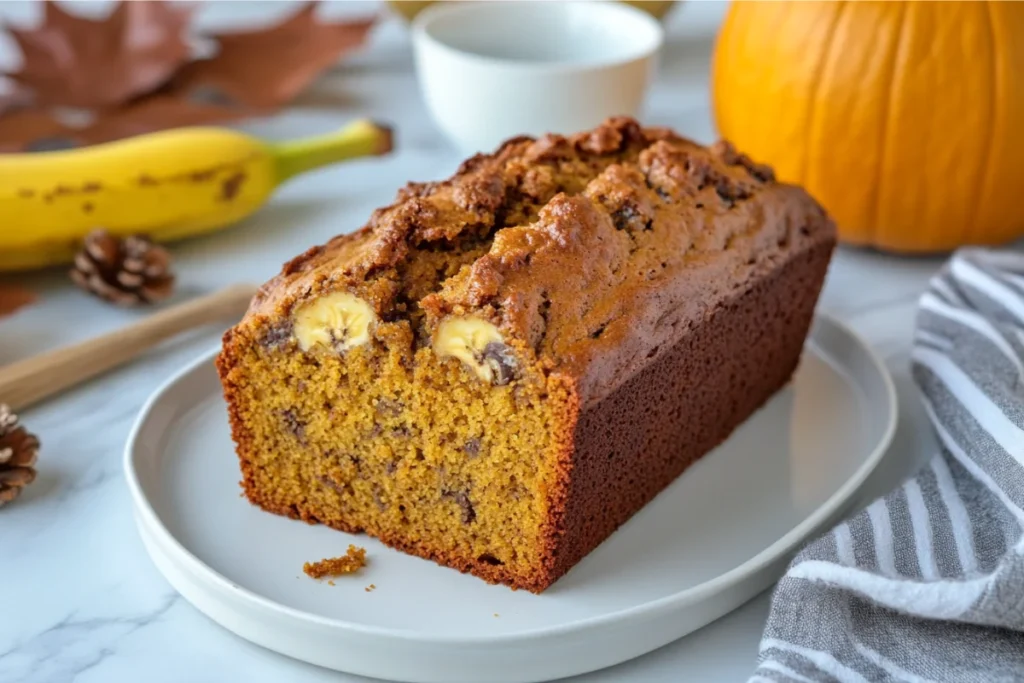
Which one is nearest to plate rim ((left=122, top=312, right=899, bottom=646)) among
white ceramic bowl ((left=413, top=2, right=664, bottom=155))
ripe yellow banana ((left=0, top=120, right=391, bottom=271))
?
ripe yellow banana ((left=0, top=120, right=391, bottom=271))

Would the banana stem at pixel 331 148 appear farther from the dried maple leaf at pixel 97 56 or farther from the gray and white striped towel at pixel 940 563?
the gray and white striped towel at pixel 940 563

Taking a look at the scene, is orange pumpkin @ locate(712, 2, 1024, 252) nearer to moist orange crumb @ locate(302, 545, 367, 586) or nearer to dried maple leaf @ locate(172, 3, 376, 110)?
dried maple leaf @ locate(172, 3, 376, 110)

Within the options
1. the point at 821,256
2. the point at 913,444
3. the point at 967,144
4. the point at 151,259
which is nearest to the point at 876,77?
the point at 967,144

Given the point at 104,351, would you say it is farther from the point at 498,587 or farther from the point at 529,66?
the point at 529,66

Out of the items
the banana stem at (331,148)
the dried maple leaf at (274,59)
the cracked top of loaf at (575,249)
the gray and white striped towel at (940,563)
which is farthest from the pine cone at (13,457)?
the dried maple leaf at (274,59)

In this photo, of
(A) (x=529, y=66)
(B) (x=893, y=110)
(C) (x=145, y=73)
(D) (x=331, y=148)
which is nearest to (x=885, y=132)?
(B) (x=893, y=110)

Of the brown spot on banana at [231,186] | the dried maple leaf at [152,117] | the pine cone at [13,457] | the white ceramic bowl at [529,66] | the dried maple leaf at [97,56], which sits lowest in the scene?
the pine cone at [13,457]
